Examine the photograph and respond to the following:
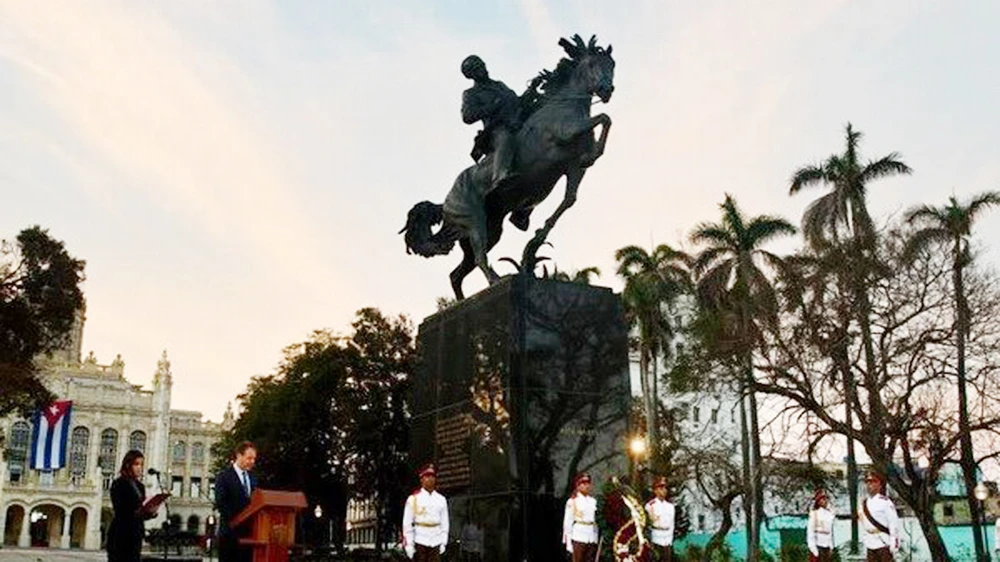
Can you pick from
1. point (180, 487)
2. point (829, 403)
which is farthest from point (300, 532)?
point (180, 487)

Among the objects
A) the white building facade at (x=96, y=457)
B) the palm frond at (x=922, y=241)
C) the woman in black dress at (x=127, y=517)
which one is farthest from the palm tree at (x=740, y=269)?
the white building facade at (x=96, y=457)

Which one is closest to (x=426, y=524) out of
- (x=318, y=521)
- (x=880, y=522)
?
(x=880, y=522)

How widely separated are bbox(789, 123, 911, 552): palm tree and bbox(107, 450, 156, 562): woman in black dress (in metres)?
23.2

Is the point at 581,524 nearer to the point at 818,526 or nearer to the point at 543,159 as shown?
the point at 543,159

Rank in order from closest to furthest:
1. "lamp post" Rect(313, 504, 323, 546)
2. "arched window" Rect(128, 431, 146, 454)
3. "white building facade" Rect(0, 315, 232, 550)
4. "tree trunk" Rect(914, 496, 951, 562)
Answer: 1. "tree trunk" Rect(914, 496, 951, 562)
2. "lamp post" Rect(313, 504, 323, 546)
3. "white building facade" Rect(0, 315, 232, 550)
4. "arched window" Rect(128, 431, 146, 454)

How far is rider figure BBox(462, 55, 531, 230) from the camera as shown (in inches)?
433

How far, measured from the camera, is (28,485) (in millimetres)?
97750

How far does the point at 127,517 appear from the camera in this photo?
8.73 metres

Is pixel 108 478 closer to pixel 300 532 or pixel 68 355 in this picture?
pixel 68 355

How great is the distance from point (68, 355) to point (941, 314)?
359 feet

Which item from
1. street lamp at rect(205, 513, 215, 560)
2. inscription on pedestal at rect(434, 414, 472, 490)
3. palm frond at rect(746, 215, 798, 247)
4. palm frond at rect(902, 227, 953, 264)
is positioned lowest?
street lamp at rect(205, 513, 215, 560)

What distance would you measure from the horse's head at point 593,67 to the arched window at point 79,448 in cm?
10934

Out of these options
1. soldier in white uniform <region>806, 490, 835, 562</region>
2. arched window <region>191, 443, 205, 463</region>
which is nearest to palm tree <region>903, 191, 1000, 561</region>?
soldier in white uniform <region>806, 490, 835, 562</region>

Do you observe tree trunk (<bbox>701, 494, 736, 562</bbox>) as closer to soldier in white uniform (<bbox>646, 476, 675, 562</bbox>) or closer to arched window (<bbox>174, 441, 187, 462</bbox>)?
soldier in white uniform (<bbox>646, 476, 675, 562</bbox>)
